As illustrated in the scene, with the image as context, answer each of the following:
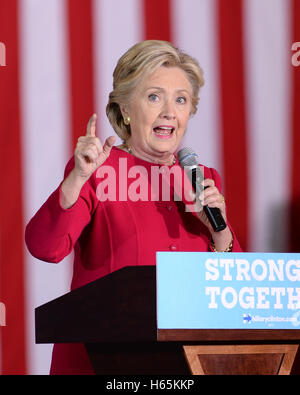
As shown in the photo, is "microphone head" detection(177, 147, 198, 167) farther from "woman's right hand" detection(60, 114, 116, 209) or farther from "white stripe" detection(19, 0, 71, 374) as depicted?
"white stripe" detection(19, 0, 71, 374)

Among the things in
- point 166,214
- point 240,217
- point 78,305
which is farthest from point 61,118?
point 78,305

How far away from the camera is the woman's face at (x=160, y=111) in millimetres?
1977

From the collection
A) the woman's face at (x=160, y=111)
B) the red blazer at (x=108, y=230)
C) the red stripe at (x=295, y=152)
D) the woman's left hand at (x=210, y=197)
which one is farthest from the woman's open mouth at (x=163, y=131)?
the red stripe at (x=295, y=152)

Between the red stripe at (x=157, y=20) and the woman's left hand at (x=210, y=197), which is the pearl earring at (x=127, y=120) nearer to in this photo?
the woman's left hand at (x=210, y=197)

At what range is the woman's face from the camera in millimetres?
1977

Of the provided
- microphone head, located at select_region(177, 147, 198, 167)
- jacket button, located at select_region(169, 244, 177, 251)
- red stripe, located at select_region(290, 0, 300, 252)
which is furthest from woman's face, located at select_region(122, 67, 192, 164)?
red stripe, located at select_region(290, 0, 300, 252)

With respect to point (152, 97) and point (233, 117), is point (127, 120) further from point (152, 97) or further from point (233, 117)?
point (233, 117)

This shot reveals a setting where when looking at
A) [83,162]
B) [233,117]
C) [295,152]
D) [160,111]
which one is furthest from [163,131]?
[295,152]

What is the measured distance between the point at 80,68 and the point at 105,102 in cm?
14

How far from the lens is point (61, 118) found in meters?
2.60

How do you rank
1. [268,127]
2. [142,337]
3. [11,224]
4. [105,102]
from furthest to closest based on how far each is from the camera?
1. [268,127]
2. [105,102]
3. [11,224]
4. [142,337]

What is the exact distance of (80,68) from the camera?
103 inches

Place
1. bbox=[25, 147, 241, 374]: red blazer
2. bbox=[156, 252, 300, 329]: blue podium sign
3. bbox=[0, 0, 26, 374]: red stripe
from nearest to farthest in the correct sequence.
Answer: bbox=[156, 252, 300, 329]: blue podium sign < bbox=[25, 147, 241, 374]: red blazer < bbox=[0, 0, 26, 374]: red stripe
